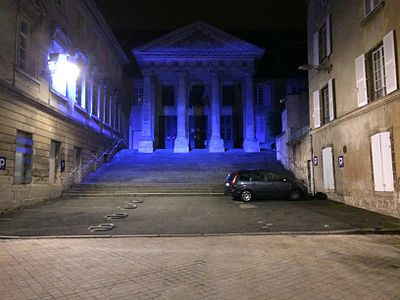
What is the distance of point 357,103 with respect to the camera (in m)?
13.8

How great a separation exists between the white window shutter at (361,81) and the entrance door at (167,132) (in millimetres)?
22864

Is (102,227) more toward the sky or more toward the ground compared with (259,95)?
more toward the ground

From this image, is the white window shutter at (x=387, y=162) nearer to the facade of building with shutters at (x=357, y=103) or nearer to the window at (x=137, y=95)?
the facade of building with shutters at (x=357, y=103)

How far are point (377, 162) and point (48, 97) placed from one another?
14258mm

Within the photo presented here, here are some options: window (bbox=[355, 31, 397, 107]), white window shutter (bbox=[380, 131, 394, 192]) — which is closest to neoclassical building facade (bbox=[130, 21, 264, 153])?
window (bbox=[355, 31, 397, 107])

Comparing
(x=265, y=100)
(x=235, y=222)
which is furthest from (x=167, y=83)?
(x=235, y=222)

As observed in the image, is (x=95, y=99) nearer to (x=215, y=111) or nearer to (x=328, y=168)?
(x=215, y=111)

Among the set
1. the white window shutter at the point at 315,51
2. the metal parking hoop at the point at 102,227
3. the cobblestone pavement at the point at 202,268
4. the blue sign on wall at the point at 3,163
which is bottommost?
the cobblestone pavement at the point at 202,268

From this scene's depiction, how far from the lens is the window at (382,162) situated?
1136 centimetres

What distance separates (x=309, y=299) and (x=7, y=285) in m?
4.04

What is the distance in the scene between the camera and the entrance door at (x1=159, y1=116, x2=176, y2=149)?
115 ft

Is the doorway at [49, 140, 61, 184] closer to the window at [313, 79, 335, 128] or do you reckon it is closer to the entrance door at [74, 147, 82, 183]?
the entrance door at [74, 147, 82, 183]

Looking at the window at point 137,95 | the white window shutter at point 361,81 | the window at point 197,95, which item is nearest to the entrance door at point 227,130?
the window at point 197,95

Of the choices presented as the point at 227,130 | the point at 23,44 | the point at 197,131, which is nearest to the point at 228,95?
the point at 227,130
